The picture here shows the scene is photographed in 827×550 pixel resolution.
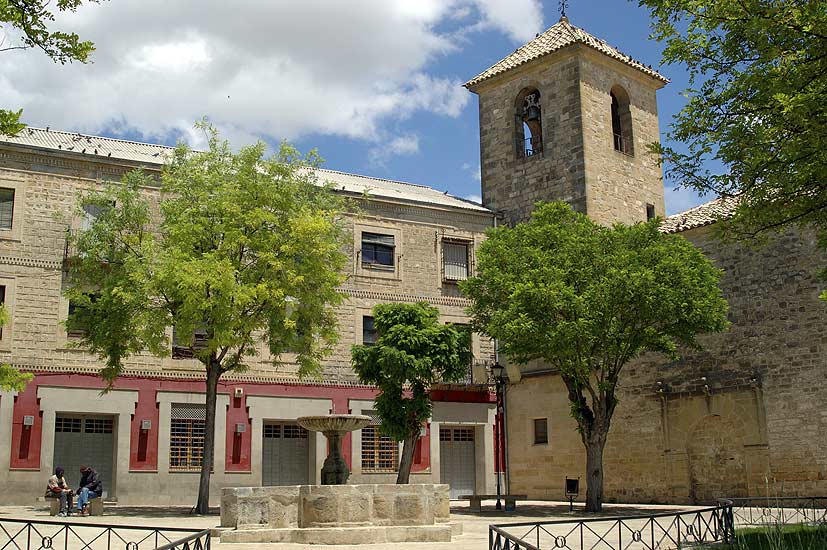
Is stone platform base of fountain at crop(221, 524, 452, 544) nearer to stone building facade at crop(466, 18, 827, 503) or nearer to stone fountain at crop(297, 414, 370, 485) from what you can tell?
stone fountain at crop(297, 414, 370, 485)

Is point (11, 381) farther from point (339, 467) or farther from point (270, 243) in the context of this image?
point (270, 243)

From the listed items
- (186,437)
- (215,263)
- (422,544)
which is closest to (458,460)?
(186,437)

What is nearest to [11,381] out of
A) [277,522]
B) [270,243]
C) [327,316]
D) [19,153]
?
[277,522]

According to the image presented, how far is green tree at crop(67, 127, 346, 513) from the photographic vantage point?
19.9 m

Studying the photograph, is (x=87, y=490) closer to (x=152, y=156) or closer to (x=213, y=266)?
(x=213, y=266)

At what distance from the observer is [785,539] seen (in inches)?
484

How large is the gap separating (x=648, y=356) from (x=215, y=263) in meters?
12.9

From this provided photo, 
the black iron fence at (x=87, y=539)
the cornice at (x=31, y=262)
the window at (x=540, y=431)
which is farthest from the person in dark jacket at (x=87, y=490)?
the window at (x=540, y=431)

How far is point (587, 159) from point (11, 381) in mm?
20068

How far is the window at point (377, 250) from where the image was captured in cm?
2845

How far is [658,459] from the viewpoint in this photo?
25.4 meters

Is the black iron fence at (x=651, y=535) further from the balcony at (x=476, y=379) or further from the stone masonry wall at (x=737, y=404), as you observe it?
the balcony at (x=476, y=379)

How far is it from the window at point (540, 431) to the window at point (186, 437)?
1026 centimetres

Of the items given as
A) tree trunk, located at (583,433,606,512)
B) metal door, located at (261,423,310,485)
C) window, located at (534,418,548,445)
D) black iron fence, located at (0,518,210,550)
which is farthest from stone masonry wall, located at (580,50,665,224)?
black iron fence, located at (0,518,210,550)
